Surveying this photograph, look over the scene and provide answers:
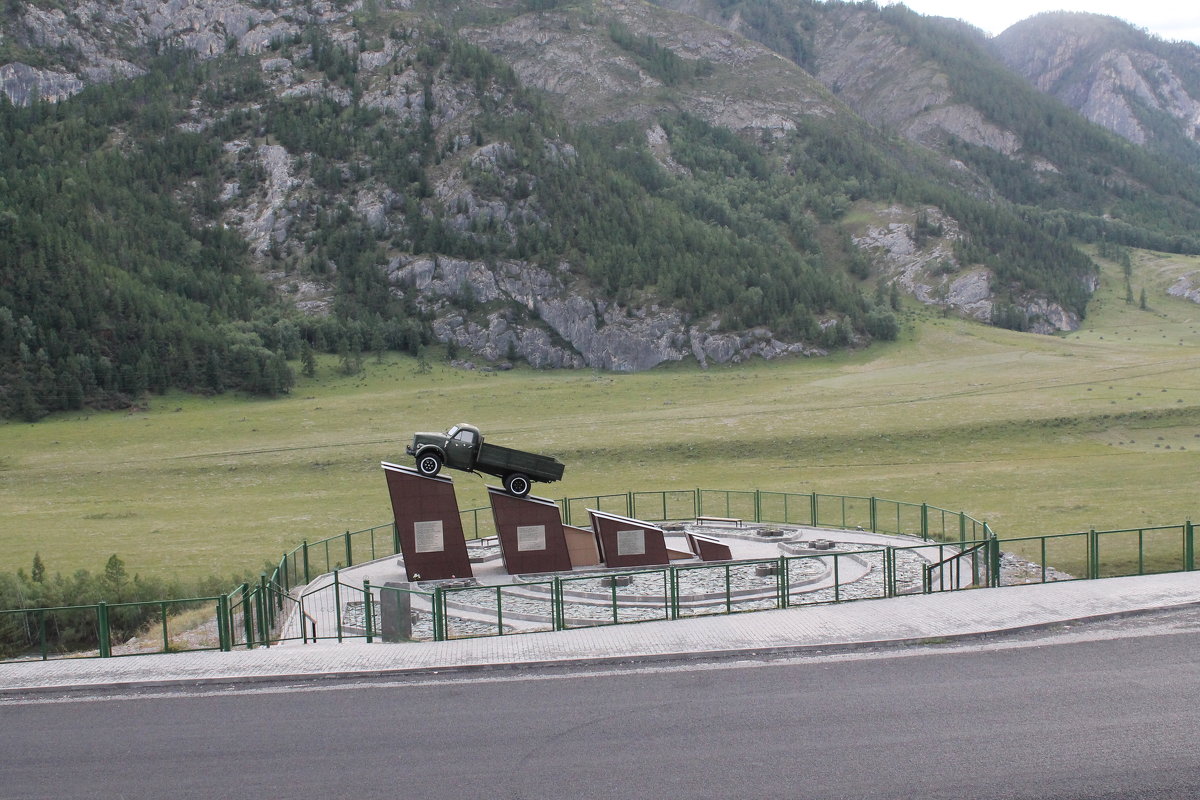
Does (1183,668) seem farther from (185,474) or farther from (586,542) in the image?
(185,474)

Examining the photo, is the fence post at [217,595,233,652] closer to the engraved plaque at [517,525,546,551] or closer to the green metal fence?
the green metal fence

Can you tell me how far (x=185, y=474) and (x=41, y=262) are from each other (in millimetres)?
86592

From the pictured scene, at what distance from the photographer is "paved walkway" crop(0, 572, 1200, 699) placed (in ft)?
78.2

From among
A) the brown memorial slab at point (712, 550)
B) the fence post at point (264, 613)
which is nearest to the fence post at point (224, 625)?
the fence post at point (264, 613)

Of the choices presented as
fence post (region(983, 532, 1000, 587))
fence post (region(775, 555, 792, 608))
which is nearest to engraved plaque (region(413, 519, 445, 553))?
fence post (region(775, 555, 792, 608))

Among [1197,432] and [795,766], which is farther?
[1197,432]

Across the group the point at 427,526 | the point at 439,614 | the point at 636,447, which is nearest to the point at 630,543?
the point at 427,526

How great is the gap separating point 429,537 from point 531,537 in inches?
161

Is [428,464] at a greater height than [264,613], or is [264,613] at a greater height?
[428,464]

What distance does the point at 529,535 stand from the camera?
39.8m

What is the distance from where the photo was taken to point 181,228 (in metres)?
187

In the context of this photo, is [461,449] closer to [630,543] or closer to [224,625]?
[630,543]

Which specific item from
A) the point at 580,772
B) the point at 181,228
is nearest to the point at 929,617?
the point at 580,772

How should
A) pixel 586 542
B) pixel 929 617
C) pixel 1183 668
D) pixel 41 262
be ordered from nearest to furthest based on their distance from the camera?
pixel 1183 668, pixel 929 617, pixel 586 542, pixel 41 262
